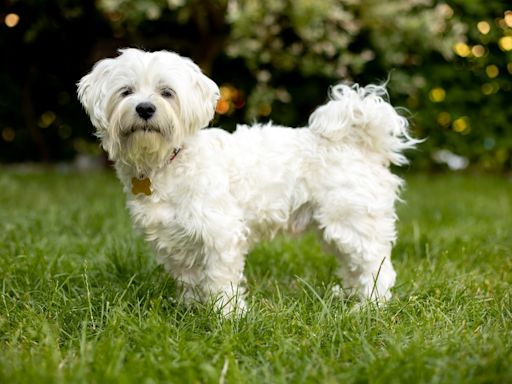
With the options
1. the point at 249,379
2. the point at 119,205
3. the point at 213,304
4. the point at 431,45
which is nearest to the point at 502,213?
the point at 431,45

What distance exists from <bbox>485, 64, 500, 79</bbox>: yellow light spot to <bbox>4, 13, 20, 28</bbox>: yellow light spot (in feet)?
18.7

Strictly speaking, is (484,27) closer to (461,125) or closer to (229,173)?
(461,125)

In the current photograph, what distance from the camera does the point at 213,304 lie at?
2.67 m

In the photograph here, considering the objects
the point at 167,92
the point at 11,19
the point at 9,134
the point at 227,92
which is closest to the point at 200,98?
the point at 167,92

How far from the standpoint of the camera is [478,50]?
7820 millimetres

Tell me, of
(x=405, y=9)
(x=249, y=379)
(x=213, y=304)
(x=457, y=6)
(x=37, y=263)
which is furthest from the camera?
(x=457, y=6)

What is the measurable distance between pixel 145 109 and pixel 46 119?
7012mm

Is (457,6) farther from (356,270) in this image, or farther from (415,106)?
(356,270)

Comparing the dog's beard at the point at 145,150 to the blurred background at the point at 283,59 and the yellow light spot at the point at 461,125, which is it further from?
the yellow light spot at the point at 461,125

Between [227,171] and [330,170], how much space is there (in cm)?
51

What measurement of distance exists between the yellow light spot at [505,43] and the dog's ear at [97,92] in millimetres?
6288

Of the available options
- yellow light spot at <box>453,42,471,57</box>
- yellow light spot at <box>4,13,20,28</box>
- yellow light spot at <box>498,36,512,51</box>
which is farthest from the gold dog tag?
yellow light spot at <box>498,36,512,51</box>

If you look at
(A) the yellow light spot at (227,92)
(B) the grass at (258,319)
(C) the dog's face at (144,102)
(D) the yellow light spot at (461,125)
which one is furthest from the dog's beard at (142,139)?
(D) the yellow light spot at (461,125)

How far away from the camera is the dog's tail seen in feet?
10.2
